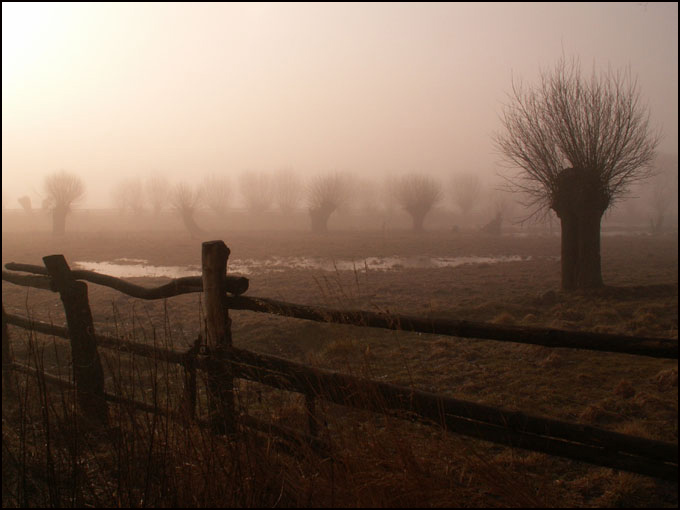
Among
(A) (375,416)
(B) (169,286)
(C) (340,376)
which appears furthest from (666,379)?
(B) (169,286)

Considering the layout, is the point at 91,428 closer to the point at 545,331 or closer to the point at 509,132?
the point at 545,331

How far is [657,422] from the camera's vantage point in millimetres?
4766

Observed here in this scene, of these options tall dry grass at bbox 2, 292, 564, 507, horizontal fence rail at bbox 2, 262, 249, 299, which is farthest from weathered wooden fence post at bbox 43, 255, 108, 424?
tall dry grass at bbox 2, 292, 564, 507

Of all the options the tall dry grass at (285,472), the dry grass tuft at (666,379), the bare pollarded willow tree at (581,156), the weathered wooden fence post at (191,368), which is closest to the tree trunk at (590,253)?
the bare pollarded willow tree at (581,156)

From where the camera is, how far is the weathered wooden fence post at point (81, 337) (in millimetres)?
4453

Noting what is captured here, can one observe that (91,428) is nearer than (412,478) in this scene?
No

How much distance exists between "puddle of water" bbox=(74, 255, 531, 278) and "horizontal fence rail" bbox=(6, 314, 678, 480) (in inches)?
529

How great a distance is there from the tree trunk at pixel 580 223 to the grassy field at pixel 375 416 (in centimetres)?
113

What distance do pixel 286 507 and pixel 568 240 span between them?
1243 centimetres

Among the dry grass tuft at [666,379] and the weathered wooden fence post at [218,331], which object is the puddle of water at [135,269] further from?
the dry grass tuft at [666,379]

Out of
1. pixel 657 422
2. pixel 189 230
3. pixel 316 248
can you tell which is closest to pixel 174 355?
pixel 657 422

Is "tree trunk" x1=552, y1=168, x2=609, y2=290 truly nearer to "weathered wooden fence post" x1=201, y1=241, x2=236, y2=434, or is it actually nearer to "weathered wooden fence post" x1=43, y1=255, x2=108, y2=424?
"weathered wooden fence post" x1=201, y1=241, x2=236, y2=434

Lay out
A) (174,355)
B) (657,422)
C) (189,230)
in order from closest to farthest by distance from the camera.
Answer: (174,355), (657,422), (189,230)

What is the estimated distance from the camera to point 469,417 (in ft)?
8.52
